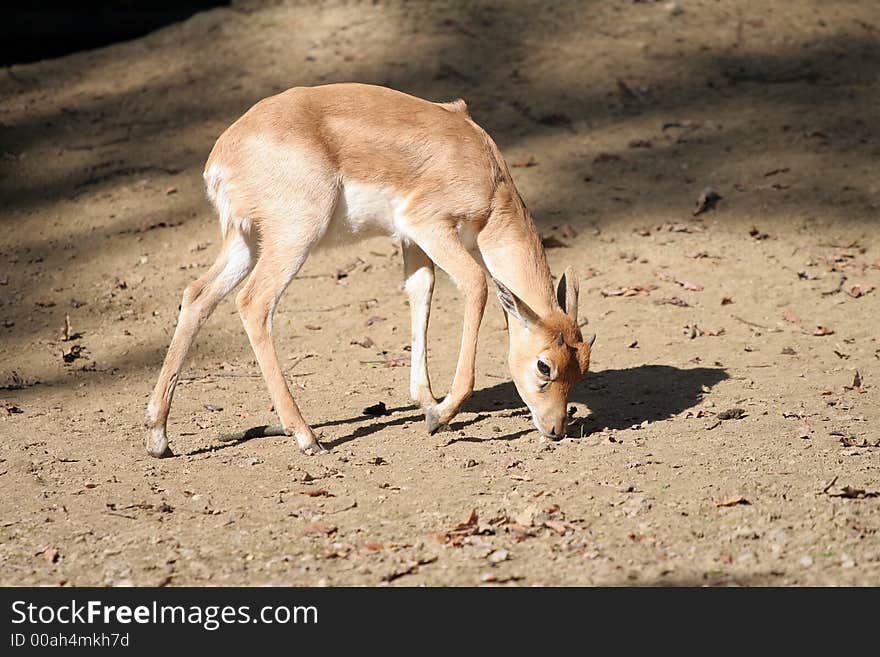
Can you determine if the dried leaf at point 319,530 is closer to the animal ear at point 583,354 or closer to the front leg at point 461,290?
the front leg at point 461,290

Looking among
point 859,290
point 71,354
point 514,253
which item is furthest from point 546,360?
point 71,354

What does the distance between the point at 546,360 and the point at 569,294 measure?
51 cm

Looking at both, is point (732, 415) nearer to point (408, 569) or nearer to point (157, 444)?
point (408, 569)

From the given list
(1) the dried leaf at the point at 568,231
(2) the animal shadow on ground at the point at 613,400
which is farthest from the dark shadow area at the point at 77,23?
(2) the animal shadow on ground at the point at 613,400

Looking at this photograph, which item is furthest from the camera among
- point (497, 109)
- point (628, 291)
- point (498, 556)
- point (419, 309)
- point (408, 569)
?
point (497, 109)

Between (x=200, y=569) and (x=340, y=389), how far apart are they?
294cm

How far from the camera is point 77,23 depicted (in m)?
→ 13.9

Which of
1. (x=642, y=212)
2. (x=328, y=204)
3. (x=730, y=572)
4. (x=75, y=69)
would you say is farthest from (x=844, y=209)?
(x=75, y=69)

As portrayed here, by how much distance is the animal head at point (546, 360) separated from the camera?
6.16m

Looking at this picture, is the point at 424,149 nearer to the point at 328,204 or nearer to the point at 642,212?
the point at 328,204

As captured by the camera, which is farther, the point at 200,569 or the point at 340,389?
the point at 340,389

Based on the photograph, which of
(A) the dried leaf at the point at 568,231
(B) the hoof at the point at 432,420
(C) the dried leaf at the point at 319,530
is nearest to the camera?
(C) the dried leaf at the point at 319,530

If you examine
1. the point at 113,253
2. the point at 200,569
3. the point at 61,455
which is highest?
the point at 200,569

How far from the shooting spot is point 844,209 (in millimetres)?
9836
